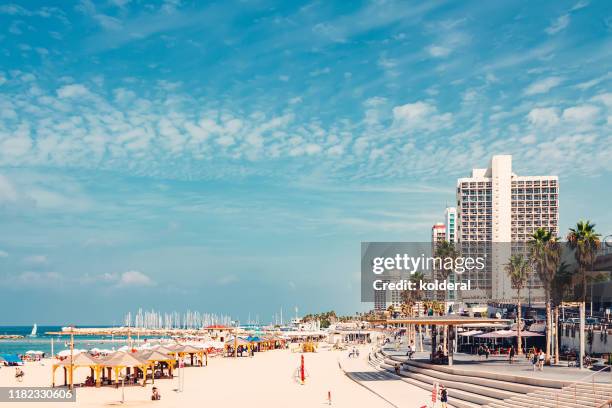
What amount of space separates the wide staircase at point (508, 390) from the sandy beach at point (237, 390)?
8.11 feet

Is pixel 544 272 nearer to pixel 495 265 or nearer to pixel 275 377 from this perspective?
pixel 275 377

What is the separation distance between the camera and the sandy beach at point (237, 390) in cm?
3447

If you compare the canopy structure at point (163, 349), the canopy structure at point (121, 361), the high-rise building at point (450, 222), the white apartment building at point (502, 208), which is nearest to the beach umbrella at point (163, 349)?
the canopy structure at point (163, 349)

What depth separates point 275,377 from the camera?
5175 cm

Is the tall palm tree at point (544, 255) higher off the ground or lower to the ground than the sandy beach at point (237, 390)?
higher

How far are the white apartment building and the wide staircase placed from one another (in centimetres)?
13288

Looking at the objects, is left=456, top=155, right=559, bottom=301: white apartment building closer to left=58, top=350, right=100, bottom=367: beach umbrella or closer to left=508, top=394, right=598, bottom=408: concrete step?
left=58, top=350, right=100, bottom=367: beach umbrella

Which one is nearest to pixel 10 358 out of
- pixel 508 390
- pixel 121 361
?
pixel 121 361

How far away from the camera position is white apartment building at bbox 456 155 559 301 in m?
166

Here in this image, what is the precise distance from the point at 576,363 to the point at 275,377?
22777 mm

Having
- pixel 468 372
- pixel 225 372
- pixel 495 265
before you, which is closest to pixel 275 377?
pixel 225 372

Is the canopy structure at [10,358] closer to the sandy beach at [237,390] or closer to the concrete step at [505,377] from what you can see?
the sandy beach at [237,390]

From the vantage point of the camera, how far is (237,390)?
4156 centimetres

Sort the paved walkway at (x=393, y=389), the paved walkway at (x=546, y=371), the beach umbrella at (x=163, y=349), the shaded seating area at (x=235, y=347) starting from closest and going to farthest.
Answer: the paved walkway at (x=546, y=371) → the paved walkway at (x=393, y=389) → the beach umbrella at (x=163, y=349) → the shaded seating area at (x=235, y=347)
